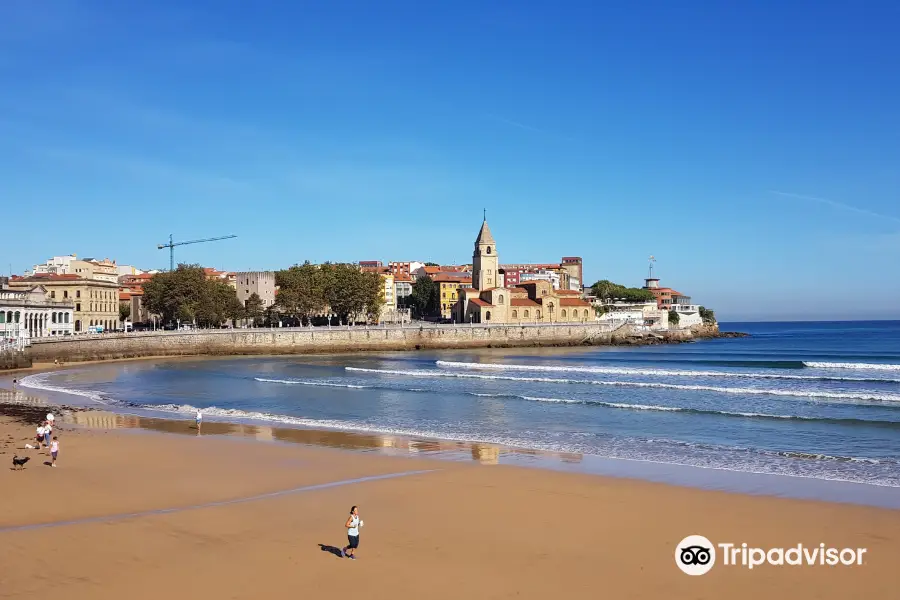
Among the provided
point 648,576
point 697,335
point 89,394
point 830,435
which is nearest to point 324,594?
point 648,576

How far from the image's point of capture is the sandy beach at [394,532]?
1007 centimetres

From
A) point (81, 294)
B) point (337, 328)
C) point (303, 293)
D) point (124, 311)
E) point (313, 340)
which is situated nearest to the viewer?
point (313, 340)

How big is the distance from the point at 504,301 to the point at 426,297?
A: 28.7 meters

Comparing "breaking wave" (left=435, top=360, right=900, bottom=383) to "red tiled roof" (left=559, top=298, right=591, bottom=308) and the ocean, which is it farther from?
"red tiled roof" (left=559, top=298, right=591, bottom=308)

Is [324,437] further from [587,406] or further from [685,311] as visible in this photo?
[685,311]

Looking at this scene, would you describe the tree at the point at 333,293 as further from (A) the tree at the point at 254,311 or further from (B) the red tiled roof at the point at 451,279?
(B) the red tiled roof at the point at 451,279

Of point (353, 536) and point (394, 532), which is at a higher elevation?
point (353, 536)

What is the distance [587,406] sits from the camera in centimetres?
2989

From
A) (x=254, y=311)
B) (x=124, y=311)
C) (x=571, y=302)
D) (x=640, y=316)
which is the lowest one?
(x=640, y=316)

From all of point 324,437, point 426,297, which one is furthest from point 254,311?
point 324,437

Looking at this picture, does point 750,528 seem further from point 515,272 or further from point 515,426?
point 515,272

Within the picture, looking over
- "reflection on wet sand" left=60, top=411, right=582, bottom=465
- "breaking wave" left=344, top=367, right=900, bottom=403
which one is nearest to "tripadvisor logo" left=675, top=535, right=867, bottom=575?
"reflection on wet sand" left=60, top=411, right=582, bottom=465

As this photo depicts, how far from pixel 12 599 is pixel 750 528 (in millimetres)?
11577

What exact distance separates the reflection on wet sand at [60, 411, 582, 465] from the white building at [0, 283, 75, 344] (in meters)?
36.8
